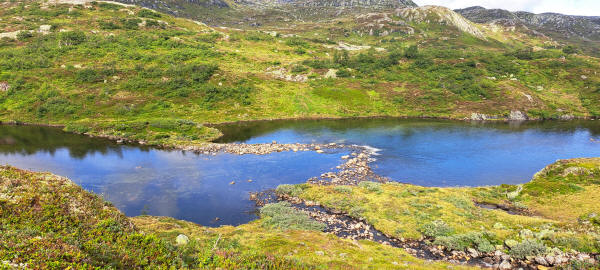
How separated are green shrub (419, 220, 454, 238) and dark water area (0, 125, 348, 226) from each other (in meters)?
19.2

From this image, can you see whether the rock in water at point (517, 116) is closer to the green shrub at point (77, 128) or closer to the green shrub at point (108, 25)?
the green shrub at point (77, 128)

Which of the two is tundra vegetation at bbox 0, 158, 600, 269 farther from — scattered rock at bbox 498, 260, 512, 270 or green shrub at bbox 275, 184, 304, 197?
scattered rock at bbox 498, 260, 512, 270

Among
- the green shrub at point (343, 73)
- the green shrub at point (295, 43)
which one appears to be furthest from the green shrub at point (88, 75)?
the green shrub at point (295, 43)

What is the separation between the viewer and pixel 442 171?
52.8 metres

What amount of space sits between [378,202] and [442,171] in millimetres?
23342

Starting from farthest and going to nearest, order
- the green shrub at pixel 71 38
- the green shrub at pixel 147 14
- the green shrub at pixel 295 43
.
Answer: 1. the green shrub at pixel 147 14
2. the green shrub at pixel 295 43
3. the green shrub at pixel 71 38

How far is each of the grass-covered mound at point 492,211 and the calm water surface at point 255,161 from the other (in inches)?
306

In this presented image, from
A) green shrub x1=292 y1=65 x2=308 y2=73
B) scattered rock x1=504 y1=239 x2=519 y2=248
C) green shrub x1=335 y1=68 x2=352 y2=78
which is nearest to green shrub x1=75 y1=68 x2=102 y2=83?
green shrub x1=292 y1=65 x2=308 y2=73

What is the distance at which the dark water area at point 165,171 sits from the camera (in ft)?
124

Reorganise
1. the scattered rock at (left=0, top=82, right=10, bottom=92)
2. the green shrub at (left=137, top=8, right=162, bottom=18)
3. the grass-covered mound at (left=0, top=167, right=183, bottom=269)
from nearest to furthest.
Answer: the grass-covered mound at (left=0, top=167, right=183, bottom=269), the scattered rock at (left=0, top=82, right=10, bottom=92), the green shrub at (left=137, top=8, right=162, bottom=18)

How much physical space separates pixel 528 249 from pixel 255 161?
42.7 meters

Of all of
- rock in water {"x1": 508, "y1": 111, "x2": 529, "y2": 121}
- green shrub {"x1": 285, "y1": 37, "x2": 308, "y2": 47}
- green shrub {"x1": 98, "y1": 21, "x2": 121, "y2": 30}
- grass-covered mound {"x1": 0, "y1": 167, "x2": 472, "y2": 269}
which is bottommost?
rock in water {"x1": 508, "y1": 111, "x2": 529, "y2": 121}

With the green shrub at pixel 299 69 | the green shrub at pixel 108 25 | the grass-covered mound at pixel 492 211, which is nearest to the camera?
the grass-covered mound at pixel 492 211

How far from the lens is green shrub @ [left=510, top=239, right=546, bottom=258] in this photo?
2286 cm
